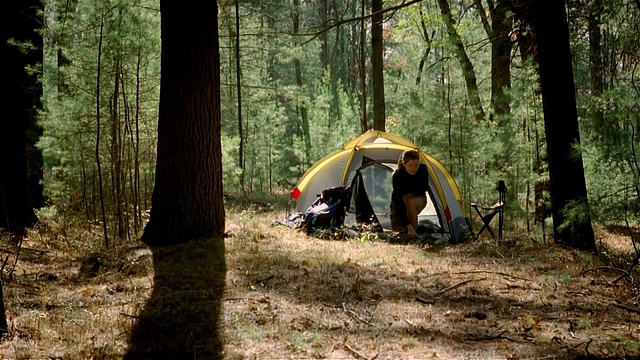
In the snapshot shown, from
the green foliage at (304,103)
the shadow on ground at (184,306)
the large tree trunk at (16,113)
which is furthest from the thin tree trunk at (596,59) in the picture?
the large tree trunk at (16,113)

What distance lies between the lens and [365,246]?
6992 mm

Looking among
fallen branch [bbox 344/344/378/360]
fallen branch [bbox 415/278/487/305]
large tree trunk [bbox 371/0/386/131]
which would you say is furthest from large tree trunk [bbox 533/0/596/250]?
large tree trunk [bbox 371/0/386/131]

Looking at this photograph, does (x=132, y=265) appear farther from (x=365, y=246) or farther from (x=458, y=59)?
(x=458, y=59)

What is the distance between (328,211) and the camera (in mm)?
8258

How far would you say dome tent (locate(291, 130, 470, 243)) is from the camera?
349 inches

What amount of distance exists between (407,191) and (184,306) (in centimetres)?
481

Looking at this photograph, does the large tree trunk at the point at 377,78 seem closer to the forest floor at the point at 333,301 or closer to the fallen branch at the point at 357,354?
the forest floor at the point at 333,301

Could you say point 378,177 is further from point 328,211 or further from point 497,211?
point 497,211

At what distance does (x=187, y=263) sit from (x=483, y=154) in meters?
7.37

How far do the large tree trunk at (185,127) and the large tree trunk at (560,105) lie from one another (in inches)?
156

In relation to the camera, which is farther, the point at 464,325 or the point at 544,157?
the point at 544,157

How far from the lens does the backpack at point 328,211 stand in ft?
27.0

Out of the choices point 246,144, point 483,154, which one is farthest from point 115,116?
point 246,144

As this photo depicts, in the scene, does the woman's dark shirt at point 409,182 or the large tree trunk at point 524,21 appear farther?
the woman's dark shirt at point 409,182
